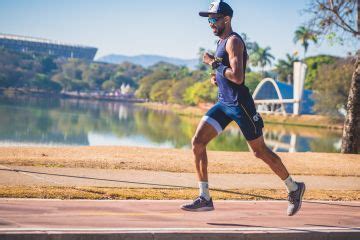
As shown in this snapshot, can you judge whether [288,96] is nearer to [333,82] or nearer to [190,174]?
[333,82]

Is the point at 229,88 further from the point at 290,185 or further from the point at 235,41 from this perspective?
the point at 290,185

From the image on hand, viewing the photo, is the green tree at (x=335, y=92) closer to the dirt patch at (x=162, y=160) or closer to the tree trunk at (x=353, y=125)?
the tree trunk at (x=353, y=125)

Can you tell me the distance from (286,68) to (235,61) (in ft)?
445

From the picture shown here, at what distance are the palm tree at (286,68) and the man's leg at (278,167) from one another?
415 ft

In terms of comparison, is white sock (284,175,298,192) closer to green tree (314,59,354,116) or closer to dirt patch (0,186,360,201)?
dirt patch (0,186,360,201)

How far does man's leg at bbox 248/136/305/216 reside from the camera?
6.87m

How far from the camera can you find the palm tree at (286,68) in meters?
132

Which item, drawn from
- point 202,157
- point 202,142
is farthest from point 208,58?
point 202,157

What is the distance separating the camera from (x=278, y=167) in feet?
23.2

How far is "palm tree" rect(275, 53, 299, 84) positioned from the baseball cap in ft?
415

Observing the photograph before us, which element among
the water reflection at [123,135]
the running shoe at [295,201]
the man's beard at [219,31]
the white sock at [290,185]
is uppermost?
the man's beard at [219,31]

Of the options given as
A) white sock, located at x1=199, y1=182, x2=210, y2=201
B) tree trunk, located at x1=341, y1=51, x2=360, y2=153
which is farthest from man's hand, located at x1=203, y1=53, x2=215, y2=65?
tree trunk, located at x1=341, y1=51, x2=360, y2=153

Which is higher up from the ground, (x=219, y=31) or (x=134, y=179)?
(x=219, y=31)

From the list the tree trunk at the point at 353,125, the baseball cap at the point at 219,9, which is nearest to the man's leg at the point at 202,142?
the baseball cap at the point at 219,9
